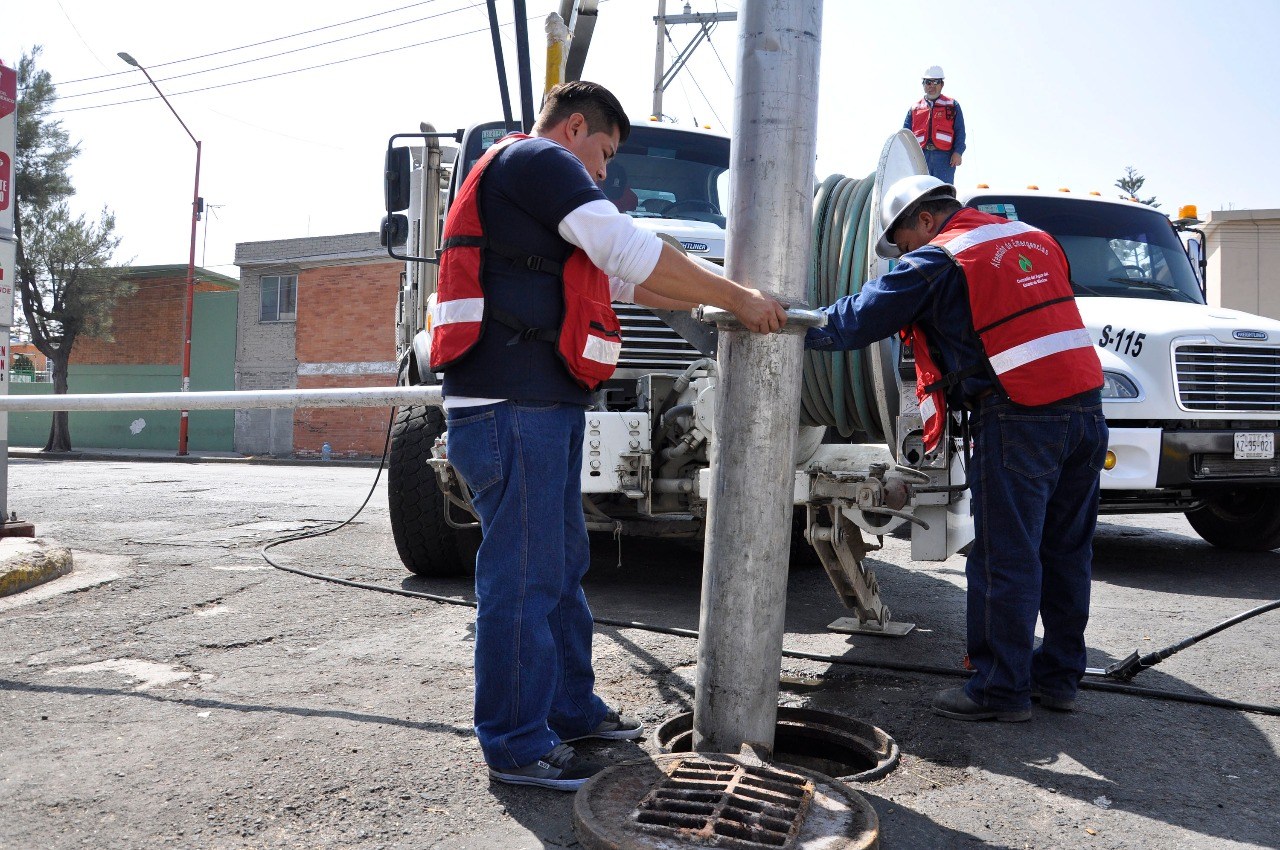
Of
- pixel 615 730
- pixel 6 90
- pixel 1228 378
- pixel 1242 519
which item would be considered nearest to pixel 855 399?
pixel 615 730

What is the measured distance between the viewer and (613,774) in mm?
2582

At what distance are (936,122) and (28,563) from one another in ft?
Result: 21.9

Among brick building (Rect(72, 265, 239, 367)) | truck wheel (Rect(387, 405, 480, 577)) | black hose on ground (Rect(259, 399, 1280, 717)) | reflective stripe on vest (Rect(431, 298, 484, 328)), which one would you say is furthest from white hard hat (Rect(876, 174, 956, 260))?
brick building (Rect(72, 265, 239, 367))

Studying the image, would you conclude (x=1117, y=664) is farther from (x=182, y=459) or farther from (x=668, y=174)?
(x=182, y=459)

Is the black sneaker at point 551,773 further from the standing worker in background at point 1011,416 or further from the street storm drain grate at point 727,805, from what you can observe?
the standing worker in background at point 1011,416

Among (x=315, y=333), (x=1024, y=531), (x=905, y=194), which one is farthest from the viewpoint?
(x=315, y=333)

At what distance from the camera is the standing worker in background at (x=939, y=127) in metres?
7.82

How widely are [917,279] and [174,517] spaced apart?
743 cm

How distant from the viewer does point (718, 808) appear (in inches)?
90.7

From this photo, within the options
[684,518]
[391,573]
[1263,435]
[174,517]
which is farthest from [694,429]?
[174,517]

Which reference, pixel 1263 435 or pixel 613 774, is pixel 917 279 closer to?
pixel 613 774

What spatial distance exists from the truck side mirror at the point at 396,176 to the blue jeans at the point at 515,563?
11.9ft

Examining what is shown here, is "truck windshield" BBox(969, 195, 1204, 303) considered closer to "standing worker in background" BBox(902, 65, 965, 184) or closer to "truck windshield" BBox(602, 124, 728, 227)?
"standing worker in background" BBox(902, 65, 965, 184)

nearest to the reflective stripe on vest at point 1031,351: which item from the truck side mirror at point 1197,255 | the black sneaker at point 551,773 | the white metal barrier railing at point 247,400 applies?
the black sneaker at point 551,773
